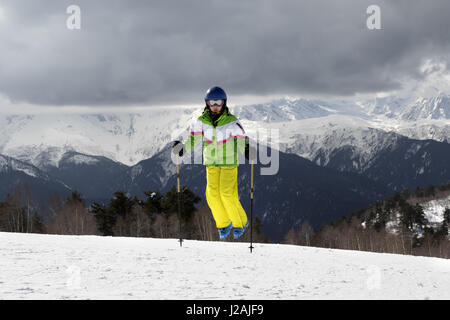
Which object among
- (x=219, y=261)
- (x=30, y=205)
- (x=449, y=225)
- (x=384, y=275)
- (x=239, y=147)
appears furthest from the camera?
(x=449, y=225)

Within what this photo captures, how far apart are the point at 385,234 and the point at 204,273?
10393cm

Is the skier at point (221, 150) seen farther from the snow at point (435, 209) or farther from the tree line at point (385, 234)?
the snow at point (435, 209)

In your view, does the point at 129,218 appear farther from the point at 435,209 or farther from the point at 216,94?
the point at 435,209

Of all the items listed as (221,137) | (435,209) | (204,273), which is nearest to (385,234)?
(435,209)

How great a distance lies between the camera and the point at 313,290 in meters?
7.70

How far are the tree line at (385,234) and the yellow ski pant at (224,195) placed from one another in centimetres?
7729

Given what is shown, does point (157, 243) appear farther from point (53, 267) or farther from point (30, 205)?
point (30, 205)

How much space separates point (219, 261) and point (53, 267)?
334cm

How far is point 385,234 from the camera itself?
4134 inches

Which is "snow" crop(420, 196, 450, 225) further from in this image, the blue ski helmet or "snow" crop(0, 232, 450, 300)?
the blue ski helmet

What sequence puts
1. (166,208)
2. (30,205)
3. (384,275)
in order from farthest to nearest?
(30,205), (166,208), (384,275)

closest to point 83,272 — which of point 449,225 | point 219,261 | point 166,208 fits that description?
point 219,261

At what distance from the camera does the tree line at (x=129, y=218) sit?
5909cm

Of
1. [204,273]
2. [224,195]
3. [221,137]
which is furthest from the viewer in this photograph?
[224,195]
